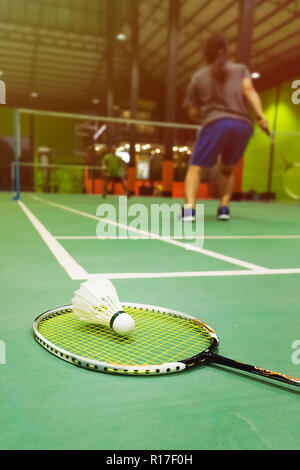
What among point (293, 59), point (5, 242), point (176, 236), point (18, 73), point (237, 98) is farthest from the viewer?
point (18, 73)

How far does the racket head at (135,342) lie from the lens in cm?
97

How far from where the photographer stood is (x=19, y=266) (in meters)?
2.19

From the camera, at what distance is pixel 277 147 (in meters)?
22.0

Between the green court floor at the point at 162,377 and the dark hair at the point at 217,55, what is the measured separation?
3160 mm

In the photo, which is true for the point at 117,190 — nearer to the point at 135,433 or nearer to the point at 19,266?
the point at 19,266

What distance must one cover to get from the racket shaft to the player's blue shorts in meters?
4.09

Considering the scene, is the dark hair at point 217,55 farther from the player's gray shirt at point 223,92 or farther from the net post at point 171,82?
the net post at point 171,82

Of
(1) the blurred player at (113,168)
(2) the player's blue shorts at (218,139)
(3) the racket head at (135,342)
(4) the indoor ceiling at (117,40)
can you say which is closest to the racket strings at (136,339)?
(3) the racket head at (135,342)

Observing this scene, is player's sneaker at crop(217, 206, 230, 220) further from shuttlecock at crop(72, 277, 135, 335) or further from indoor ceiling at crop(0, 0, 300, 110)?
indoor ceiling at crop(0, 0, 300, 110)

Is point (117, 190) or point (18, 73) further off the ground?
point (18, 73)

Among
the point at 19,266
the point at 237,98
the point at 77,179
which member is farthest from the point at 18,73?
the point at 19,266

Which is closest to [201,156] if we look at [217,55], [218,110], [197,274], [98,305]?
[218,110]

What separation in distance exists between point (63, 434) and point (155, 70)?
90.4ft
